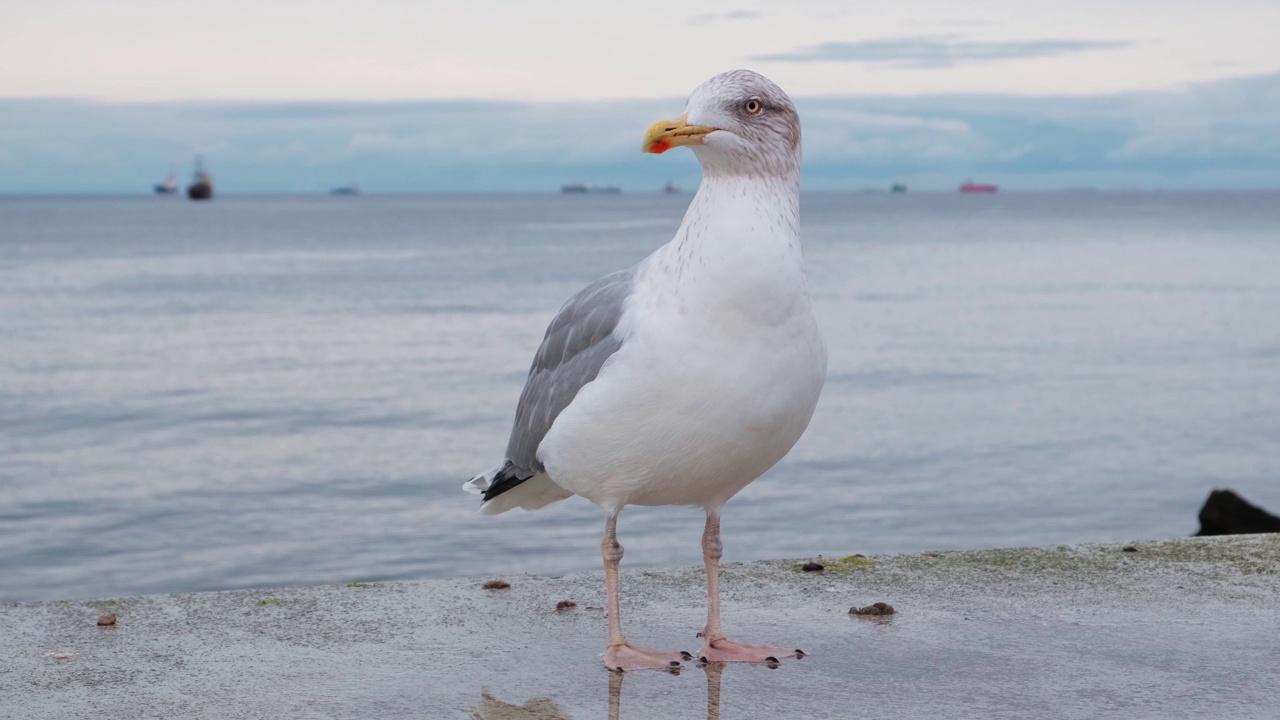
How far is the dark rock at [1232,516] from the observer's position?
9.33 m

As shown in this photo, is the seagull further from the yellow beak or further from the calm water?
the calm water

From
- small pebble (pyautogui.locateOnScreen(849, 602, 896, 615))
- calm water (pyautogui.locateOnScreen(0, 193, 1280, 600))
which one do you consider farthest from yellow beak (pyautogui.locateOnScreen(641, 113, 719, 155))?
calm water (pyautogui.locateOnScreen(0, 193, 1280, 600))

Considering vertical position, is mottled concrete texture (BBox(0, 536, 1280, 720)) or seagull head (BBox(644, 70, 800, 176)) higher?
seagull head (BBox(644, 70, 800, 176))

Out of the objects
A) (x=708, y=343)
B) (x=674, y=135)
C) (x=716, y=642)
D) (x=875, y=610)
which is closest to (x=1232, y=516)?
(x=875, y=610)

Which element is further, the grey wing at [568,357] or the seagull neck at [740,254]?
the grey wing at [568,357]

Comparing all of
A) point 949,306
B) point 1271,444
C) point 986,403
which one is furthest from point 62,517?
point 949,306

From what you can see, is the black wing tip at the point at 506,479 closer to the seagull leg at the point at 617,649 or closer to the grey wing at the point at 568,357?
the grey wing at the point at 568,357

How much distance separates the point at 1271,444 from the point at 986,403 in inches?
164

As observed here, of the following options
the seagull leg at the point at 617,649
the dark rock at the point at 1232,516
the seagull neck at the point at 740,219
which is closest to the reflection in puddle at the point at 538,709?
the seagull leg at the point at 617,649

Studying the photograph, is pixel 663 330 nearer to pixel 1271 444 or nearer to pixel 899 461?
pixel 899 461

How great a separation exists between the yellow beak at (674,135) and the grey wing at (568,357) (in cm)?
50

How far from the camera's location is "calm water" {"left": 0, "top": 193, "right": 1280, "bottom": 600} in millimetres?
13281

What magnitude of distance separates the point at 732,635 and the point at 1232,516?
5.95 metres

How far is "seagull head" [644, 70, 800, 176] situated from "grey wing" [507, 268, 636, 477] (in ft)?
1.72
